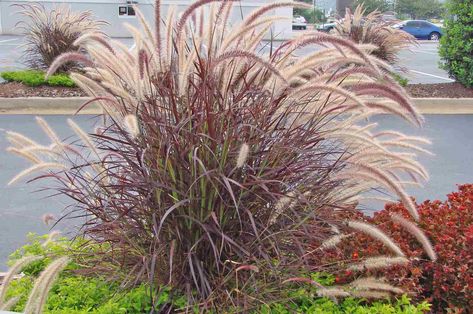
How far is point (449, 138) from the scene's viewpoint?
923cm

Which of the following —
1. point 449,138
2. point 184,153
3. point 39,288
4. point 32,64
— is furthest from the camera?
point 32,64

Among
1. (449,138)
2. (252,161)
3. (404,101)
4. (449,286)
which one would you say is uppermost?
(404,101)

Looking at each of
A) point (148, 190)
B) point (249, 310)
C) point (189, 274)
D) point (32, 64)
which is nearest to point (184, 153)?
point (148, 190)

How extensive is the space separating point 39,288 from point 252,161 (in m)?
1.09

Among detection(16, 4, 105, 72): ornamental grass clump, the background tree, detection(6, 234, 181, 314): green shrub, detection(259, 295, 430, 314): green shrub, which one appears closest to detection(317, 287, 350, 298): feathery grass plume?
detection(259, 295, 430, 314): green shrub

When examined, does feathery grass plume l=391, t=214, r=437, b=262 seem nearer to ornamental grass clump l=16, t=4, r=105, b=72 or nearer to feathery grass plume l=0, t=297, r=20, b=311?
feathery grass plume l=0, t=297, r=20, b=311

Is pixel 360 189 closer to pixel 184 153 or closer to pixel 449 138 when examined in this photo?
pixel 184 153

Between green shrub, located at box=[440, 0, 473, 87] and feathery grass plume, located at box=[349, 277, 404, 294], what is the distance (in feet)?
→ 31.2

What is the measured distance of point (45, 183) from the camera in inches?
275

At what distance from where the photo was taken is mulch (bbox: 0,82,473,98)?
11.0 meters

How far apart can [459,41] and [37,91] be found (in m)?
7.92

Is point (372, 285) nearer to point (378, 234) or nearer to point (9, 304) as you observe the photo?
point (378, 234)

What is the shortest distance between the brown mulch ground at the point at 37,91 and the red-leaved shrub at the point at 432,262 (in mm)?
8531

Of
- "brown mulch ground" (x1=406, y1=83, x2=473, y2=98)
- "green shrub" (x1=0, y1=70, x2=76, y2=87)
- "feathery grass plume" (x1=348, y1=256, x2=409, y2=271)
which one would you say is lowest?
"brown mulch ground" (x1=406, y1=83, x2=473, y2=98)
